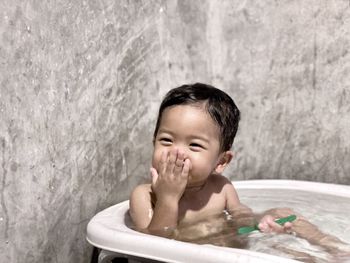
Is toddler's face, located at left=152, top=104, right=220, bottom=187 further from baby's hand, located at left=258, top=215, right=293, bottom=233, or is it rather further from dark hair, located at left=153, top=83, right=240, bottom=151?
baby's hand, located at left=258, top=215, right=293, bottom=233

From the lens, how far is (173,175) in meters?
1.61

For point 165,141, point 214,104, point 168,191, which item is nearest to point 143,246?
point 168,191

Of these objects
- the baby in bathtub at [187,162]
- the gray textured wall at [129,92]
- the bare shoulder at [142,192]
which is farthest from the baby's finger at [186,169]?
the gray textured wall at [129,92]

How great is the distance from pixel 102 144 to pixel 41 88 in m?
0.30

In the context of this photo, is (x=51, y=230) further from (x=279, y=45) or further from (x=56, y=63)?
(x=279, y=45)

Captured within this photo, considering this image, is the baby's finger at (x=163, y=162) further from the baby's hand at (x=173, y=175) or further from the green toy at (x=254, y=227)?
the green toy at (x=254, y=227)

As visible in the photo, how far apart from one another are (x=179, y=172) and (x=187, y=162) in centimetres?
3

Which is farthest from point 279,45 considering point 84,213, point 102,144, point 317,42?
point 84,213

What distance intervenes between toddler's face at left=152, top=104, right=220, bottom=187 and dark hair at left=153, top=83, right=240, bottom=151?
2cm

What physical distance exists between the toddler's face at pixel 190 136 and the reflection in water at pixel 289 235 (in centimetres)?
15

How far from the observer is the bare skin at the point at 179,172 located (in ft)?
5.29

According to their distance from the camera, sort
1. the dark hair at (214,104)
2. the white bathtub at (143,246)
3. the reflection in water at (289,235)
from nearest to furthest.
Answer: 1. the white bathtub at (143,246)
2. the reflection in water at (289,235)
3. the dark hair at (214,104)

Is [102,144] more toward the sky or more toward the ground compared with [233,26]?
more toward the ground

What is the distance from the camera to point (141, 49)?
2.00m
